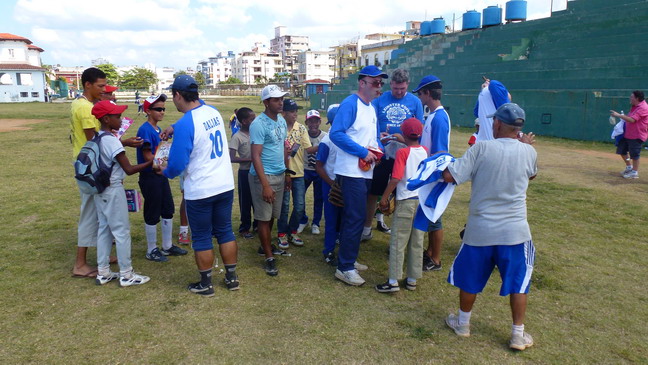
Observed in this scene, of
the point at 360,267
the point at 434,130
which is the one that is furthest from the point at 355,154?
the point at 360,267

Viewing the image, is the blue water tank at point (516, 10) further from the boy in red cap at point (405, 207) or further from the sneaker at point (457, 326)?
the sneaker at point (457, 326)

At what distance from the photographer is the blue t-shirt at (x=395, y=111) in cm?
491

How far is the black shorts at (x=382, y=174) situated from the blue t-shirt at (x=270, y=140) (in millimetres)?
1020

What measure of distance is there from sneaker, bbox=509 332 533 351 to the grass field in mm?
55

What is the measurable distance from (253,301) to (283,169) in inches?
56.6

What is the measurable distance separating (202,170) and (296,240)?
205 cm

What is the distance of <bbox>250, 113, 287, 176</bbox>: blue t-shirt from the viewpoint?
4.50m

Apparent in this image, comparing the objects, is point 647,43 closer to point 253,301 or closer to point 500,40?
point 500,40

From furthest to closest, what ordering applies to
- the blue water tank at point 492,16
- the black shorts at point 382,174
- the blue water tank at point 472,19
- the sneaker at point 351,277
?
the blue water tank at point 472,19 < the blue water tank at point 492,16 < the black shorts at point 382,174 < the sneaker at point 351,277

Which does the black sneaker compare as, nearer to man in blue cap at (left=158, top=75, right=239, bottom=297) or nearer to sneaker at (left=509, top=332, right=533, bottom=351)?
man in blue cap at (left=158, top=75, right=239, bottom=297)

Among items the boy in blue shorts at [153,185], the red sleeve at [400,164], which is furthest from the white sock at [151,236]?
the red sleeve at [400,164]

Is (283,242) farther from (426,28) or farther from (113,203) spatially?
(426,28)

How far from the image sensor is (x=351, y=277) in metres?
4.43

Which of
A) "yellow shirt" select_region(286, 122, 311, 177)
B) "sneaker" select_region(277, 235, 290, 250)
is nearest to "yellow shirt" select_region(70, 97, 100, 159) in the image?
"yellow shirt" select_region(286, 122, 311, 177)
